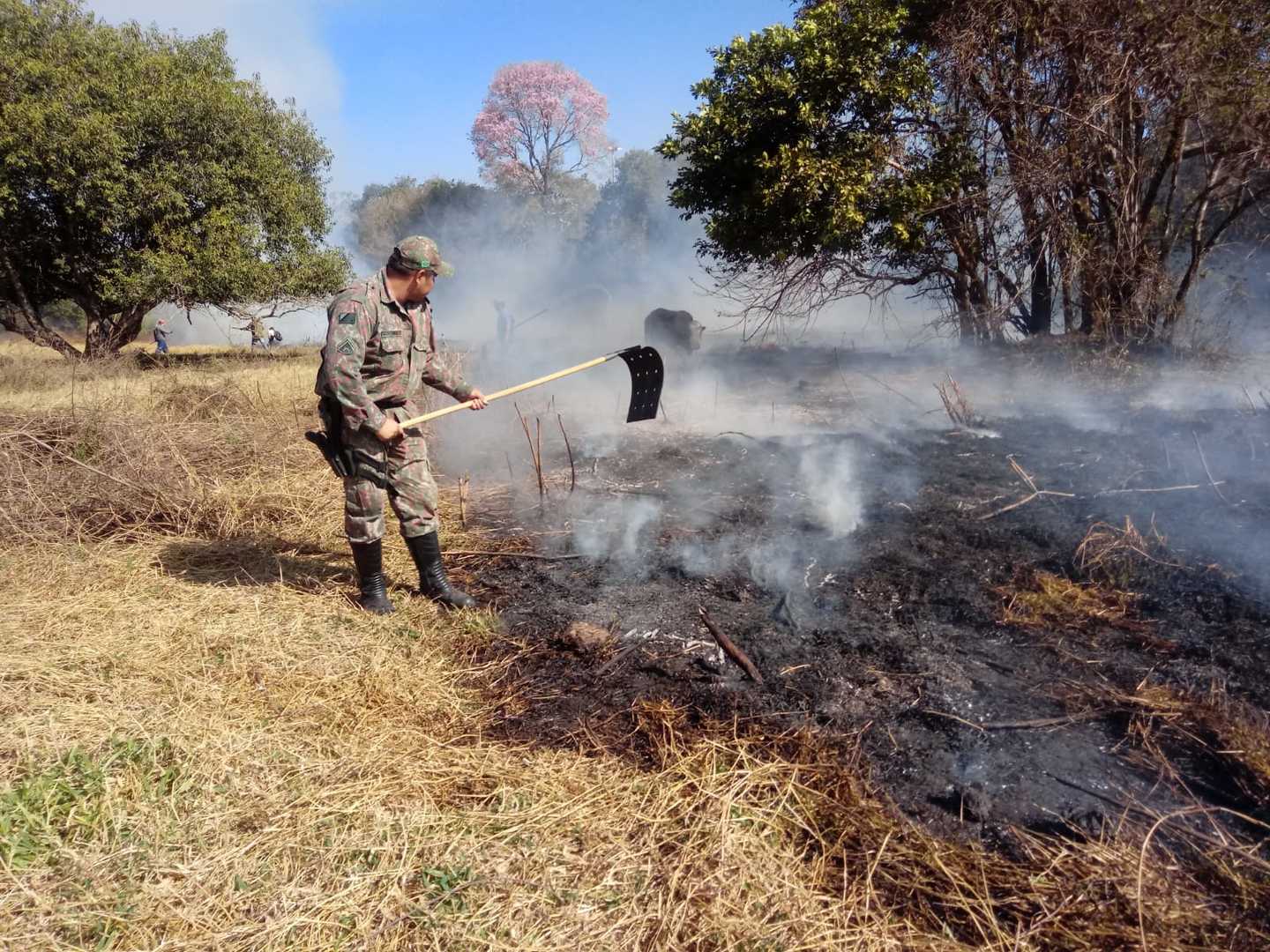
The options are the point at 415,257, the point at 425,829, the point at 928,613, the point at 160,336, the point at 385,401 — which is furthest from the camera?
the point at 160,336

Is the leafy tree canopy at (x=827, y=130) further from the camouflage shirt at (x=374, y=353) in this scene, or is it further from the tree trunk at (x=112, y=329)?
the tree trunk at (x=112, y=329)

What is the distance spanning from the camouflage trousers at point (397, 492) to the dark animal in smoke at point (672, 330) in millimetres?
9614

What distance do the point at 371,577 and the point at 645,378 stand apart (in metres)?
2.02

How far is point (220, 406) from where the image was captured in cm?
734

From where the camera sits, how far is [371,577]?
3.68 metres

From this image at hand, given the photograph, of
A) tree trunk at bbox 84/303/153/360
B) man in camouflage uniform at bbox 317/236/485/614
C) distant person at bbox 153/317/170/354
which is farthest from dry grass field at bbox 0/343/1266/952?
distant person at bbox 153/317/170/354

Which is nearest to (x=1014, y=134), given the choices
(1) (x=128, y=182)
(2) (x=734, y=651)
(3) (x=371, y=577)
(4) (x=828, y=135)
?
(4) (x=828, y=135)

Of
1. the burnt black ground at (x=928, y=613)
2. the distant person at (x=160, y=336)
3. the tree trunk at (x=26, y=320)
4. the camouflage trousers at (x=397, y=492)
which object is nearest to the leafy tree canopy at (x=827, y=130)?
the burnt black ground at (x=928, y=613)

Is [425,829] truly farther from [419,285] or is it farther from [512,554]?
[419,285]

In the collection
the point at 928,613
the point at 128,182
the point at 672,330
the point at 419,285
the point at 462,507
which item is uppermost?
the point at 128,182

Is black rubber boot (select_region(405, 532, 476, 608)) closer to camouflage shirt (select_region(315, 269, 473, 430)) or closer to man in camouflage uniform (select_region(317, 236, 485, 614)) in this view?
man in camouflage uniform (select_region(317, 236, 485, 614))

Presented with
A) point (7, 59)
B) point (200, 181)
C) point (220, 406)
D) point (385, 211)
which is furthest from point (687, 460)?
point (385, 211)

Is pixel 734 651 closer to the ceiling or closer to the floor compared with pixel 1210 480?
closer to the floor

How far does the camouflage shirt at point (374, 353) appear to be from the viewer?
3.32 meters
